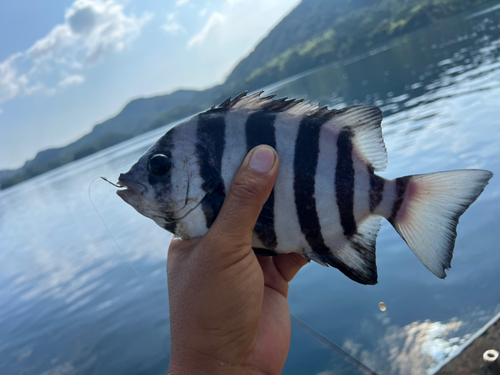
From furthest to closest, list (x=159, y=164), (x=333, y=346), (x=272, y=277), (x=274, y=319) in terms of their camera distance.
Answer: (x=333, y=346) → (x=272, y=277) → (x=274, y=319) → (x=159, y=164)

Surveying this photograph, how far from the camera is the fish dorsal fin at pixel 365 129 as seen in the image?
1.98m

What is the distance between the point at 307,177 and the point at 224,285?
0.74 metres

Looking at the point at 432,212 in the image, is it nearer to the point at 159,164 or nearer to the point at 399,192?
the point at 399,192

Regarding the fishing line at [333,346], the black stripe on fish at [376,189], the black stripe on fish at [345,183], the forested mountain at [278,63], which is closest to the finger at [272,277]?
the black stripe on fish at [345,183]

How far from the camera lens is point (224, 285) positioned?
6.06 feet

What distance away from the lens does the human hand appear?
69.9 inches

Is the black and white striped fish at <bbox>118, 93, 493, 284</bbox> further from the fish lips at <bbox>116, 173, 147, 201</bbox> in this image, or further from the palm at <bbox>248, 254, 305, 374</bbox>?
the palm at <bbox>248, 254, 305, 374</bbox>

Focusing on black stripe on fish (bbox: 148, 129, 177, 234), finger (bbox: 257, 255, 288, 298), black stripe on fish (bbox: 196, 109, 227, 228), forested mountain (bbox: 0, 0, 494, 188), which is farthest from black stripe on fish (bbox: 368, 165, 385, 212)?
forested mountain (bbox: 0, 0, 494, 188)

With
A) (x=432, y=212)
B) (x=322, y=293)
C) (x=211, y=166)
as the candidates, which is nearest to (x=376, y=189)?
(x=432, y=212)

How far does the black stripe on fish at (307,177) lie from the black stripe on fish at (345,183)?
136 mm

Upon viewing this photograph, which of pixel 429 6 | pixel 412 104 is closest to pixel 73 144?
pixel 429 6

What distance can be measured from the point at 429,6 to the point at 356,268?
100 m

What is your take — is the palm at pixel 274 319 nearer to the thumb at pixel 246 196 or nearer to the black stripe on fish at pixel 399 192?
the thumb at pixel 246 196

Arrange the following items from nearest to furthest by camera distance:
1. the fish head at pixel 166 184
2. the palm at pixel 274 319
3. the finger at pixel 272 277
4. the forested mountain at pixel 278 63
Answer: the fish head at pixel 166 184 → the palm at pixel 274 319 → the finger at pixel 272 277 → the forested mountain at pixel 278 63
